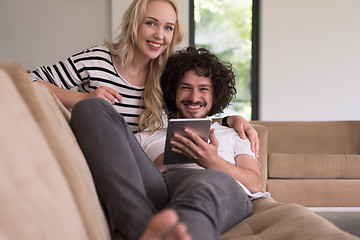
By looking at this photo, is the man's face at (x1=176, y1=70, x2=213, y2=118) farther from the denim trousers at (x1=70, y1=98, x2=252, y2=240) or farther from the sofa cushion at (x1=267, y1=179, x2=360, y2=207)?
the sofa cushion at (x1=267, y1=179, x2=360, y2=207)

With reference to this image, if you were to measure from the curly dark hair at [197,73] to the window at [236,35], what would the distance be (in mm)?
3582

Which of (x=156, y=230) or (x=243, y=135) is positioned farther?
(x=243, y=135)

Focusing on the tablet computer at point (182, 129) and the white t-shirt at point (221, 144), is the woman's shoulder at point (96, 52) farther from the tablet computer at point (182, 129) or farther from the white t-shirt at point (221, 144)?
the tablet computer at point (182, 129)

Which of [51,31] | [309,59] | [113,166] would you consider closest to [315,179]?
[309,59]

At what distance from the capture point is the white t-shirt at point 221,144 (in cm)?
193

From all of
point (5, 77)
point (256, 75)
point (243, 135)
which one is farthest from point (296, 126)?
point (5, 77)

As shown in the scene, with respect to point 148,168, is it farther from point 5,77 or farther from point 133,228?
point 5,77

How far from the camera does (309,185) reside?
3525mm

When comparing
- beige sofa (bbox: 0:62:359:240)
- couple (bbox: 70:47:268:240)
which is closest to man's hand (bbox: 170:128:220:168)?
couple (bbox: 70:47:268:240)

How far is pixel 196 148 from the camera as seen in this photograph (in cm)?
172

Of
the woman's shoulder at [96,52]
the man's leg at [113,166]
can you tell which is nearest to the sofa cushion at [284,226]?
the man's leg at [113,166]

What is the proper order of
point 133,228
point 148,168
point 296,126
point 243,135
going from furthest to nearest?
1. point 296,126
2. point 243,135
3. point 148,168
4. point 133,228

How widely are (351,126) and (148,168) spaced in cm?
314

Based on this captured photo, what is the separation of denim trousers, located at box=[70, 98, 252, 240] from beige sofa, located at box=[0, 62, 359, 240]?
0.16 ft
